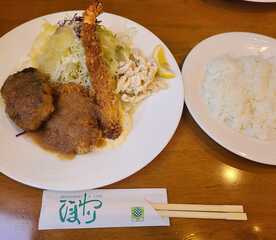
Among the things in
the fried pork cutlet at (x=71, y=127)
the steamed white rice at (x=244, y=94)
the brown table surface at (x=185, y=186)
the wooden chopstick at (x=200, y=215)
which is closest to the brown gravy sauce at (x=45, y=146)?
the fried pork cutlet at (x=71, y=127)

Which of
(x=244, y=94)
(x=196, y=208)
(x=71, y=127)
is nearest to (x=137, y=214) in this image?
(x=196, y=208)

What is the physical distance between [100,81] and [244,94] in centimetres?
74

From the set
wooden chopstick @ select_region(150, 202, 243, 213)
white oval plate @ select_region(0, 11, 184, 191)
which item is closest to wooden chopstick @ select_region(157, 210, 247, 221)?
wooden chopstick @ select_region(150, 202, 243, 213)

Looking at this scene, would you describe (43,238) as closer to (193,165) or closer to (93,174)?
(93,174)

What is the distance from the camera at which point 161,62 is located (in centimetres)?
156

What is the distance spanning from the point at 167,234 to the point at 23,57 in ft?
3.69

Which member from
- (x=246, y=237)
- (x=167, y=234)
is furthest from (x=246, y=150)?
(x=167, y=234)

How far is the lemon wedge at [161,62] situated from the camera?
59.9 inches

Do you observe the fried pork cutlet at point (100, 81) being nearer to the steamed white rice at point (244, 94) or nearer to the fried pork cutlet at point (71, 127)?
the fried pork cutlet at point (71, 127)

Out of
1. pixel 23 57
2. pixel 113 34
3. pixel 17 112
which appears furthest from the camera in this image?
pixel 113 34

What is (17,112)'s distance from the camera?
4.09 feet

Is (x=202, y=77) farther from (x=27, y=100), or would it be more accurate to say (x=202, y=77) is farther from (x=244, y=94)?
(x=27, y=100)

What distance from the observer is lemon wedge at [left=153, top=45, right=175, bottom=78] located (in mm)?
1522

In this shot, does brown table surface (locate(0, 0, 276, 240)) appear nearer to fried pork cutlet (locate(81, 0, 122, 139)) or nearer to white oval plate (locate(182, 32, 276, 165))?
white oval plate (locate(182, 32, 276, 165))
